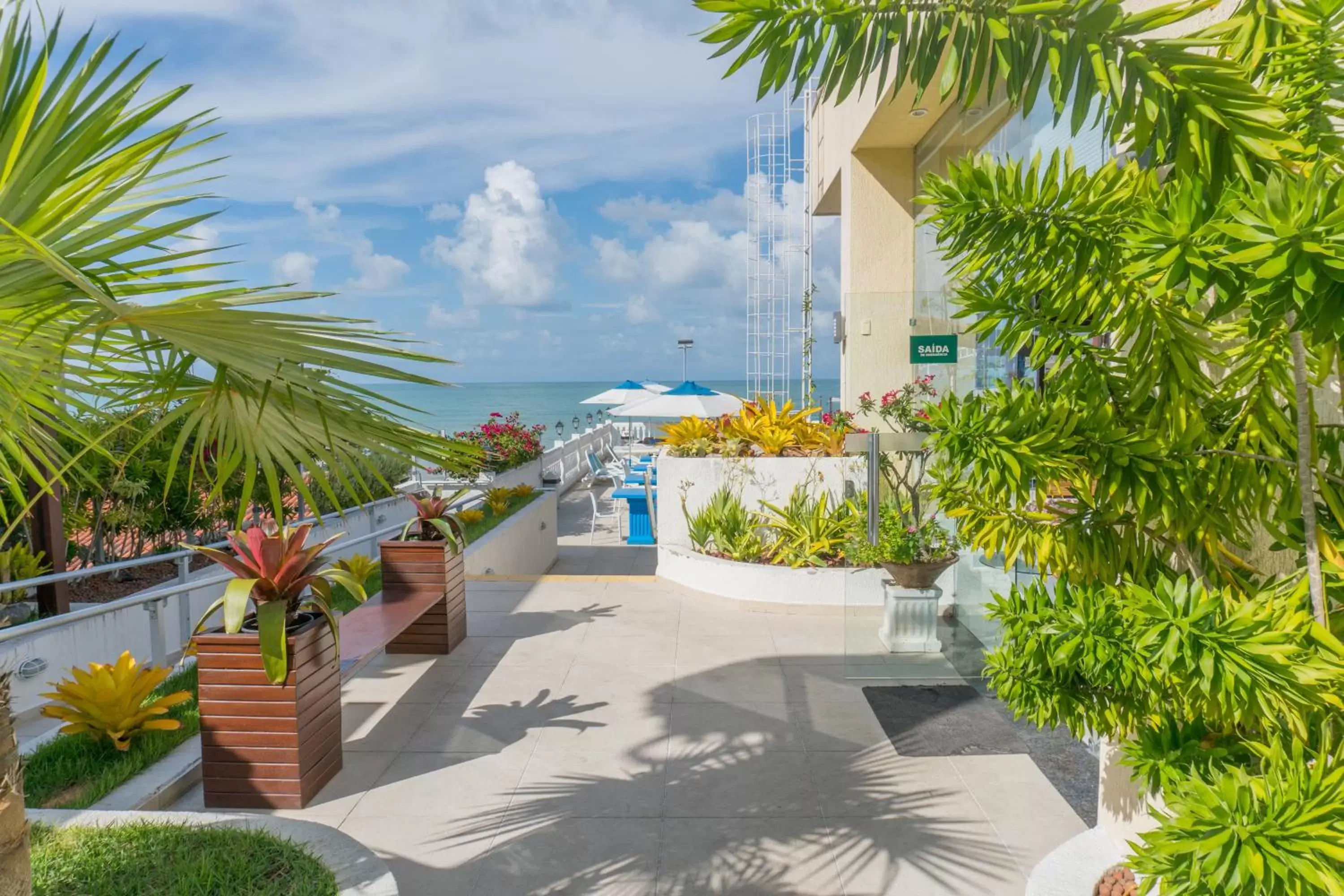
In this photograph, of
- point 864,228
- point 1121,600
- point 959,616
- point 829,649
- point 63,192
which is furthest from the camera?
point 864,228

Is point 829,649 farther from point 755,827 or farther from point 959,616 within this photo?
point 755,827

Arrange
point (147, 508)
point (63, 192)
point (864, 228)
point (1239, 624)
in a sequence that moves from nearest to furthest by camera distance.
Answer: point (1239, 624) < point (63, 192) < point (147, 508) < point (864, 228)

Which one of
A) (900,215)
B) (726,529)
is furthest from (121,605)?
(900,215)

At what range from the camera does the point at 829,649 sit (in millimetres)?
6328

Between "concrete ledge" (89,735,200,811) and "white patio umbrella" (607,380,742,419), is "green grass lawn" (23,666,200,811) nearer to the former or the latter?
"concrete ledge" (89,735,200,811)

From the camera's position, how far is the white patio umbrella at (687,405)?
15469 mm

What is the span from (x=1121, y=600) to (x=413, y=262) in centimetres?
12865

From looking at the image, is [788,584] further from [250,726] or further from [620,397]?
[620,397]

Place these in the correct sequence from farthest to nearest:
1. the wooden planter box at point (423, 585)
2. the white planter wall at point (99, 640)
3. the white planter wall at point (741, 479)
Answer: the white planter wall at point (741, 479), the wooden planter box at point (423, 585), the white planter wall at point (99, 640)

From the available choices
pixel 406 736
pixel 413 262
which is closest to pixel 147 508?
pixel 406 736

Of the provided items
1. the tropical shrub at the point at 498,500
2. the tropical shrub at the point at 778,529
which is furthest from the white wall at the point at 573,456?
the tropical shrub at the point at 778,529

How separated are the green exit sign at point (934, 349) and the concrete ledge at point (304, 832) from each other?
5423 millimetres

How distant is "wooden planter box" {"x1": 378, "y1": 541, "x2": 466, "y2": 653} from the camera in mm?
5984

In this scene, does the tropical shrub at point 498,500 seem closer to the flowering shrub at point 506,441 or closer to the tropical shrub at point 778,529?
the flowering shrub at point 506,441
